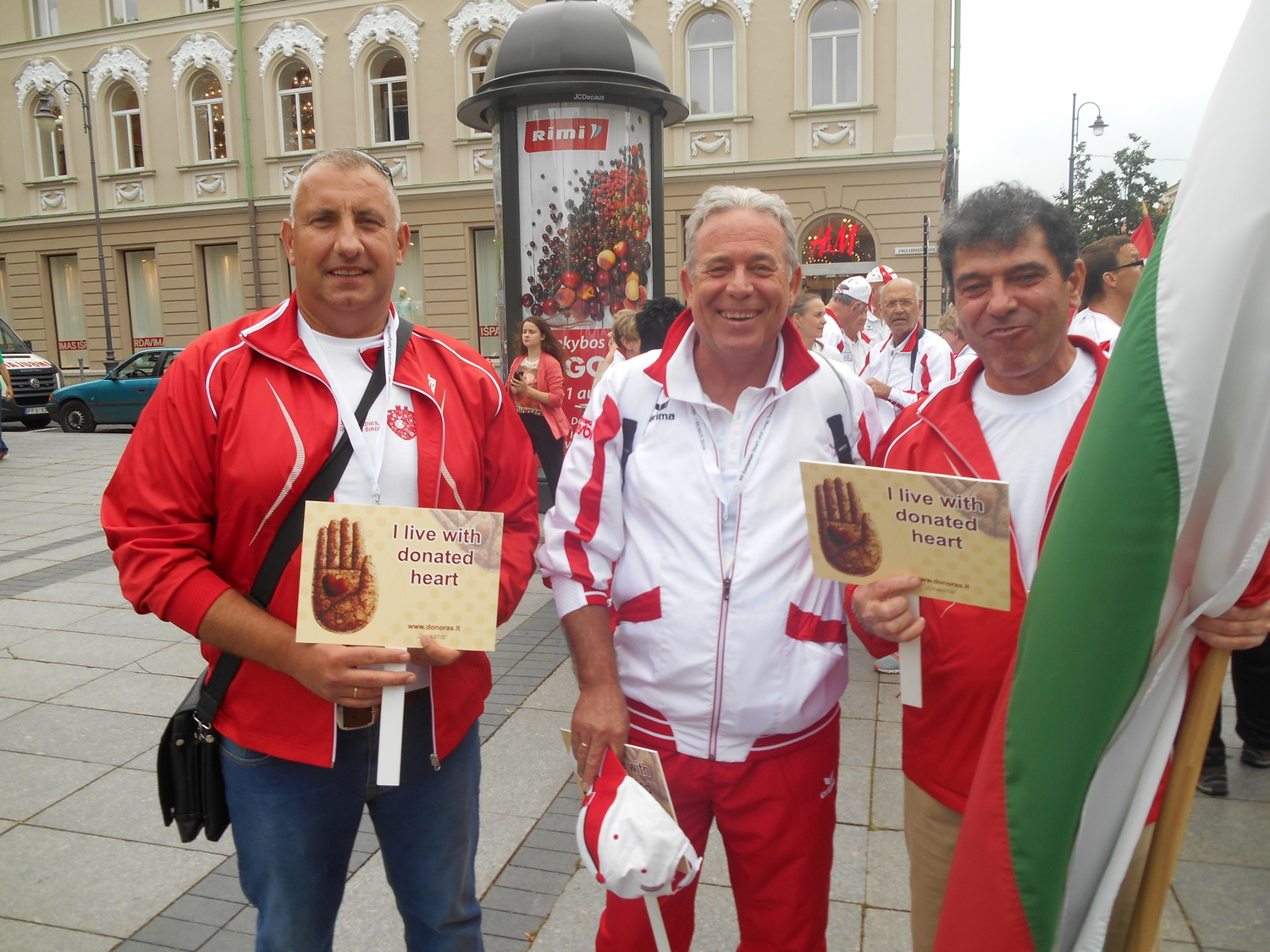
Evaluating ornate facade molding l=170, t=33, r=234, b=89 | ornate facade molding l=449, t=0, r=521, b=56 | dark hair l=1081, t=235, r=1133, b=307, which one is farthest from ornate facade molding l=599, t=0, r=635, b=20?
dark hair l=1081, t=235, r=1133, b=307

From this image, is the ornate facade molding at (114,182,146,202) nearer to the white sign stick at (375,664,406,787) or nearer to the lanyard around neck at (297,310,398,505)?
the lanyard around neck at (297,310,398,505)

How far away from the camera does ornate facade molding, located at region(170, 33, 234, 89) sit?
22891 millimetres

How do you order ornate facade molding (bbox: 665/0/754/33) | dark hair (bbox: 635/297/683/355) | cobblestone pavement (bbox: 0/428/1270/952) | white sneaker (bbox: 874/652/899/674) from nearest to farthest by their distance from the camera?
cobblestone pavement (bbox: 0/428/1270/952) → white sneaker (bbox: 874/652/899/674) → dark hair (bbox: 635/297/683/355) → ornate facade molding (bbox: 665/0/754/33)

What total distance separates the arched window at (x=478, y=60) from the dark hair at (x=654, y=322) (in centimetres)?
1786

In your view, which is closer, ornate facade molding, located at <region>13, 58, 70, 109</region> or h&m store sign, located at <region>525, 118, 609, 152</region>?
h&m store sign, located at <region>525, 118, 609, 152</region>

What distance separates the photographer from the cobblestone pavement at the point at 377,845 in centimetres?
277

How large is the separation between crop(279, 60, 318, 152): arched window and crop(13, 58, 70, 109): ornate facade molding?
6.80 metres

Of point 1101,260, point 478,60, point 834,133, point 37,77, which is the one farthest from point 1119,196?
point 37,77

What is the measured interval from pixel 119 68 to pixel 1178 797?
94.2 ft

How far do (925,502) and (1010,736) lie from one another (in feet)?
1.37

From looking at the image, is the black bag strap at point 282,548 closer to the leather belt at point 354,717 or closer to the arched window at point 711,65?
the leather belt at point 354,717

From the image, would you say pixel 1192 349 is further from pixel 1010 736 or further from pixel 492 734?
pixel 492 734

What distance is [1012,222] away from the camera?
198cm

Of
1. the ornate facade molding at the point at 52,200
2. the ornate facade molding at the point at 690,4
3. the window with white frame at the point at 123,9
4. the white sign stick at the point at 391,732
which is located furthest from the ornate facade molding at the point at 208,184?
the white sign stick at the point at 391,732
